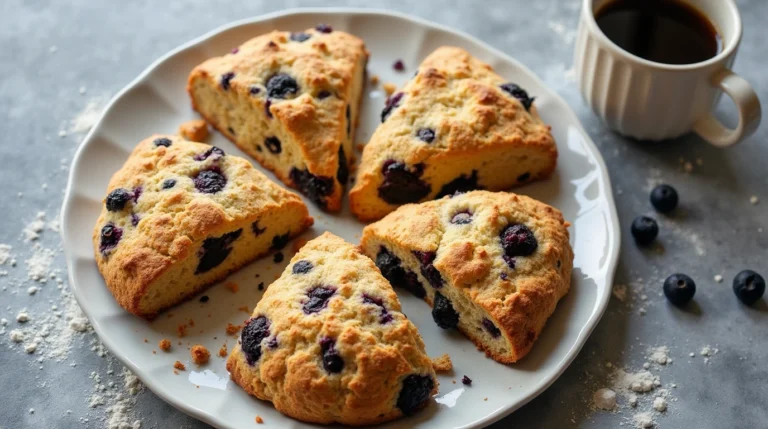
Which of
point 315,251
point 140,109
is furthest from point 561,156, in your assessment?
point 140,109

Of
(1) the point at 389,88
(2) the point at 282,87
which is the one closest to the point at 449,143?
(1) the point at 389,88

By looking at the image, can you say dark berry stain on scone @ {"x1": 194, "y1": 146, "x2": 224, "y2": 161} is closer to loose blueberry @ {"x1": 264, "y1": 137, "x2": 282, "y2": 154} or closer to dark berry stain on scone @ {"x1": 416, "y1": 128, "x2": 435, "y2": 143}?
loose blueberry @ {"x1": 264, "y1": 137, "x2": 282, "y2": 154}

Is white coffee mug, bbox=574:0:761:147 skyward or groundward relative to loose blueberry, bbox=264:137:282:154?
skyward

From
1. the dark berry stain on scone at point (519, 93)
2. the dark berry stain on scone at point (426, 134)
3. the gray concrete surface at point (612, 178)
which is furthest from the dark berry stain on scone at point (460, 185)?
the gray concrete surface at point (612, 178)

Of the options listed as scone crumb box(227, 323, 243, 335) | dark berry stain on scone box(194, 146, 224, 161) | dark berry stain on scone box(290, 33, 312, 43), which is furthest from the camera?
dark berry stain on scone box(290, 33, 312, 43)

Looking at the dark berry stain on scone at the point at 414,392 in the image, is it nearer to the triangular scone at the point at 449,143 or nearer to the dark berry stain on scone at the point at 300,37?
the triangular scone at the point at 449,143

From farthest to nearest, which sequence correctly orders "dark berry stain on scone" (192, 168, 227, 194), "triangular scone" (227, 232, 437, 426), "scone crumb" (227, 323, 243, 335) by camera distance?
"dark berry stain on scone" (192, 168, 227, 194) < "scone crumb" (227, 323, 243, 335) < "triangular scone" (227, 232, 437, 426)

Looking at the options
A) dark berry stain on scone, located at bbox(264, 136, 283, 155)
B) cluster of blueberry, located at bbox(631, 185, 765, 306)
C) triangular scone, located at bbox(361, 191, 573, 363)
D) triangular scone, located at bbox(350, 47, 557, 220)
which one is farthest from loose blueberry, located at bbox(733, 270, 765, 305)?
dark berry stain on scone, located at bbox(264, 136, 283, 155)
